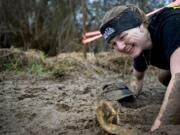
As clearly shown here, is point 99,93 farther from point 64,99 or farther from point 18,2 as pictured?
point 18,2

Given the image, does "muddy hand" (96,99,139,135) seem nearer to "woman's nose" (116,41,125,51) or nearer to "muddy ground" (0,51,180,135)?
"muddy ground" (0,51,180,135)

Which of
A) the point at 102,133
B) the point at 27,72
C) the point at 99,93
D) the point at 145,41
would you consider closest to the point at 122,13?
the point at 145,41

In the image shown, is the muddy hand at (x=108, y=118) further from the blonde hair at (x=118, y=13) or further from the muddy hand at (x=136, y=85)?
the muddy hand at (x=136, y=85)

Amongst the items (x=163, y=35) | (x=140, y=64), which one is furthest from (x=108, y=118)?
(x=140, y=64)

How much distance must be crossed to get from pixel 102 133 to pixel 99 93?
142 centimetres

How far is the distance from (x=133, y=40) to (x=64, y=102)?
33.8 inches

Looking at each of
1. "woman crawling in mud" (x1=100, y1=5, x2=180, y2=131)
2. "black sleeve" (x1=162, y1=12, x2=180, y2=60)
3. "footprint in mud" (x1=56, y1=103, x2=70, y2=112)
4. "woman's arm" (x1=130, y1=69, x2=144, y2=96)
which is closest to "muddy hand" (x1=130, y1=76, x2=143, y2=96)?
"woman's arm" (x1=130, y1=69, x2=144, y2=96)

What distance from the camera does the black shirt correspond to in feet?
8.41

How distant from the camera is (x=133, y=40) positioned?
271cm

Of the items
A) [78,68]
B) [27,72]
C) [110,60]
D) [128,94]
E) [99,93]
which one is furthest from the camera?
[110,60]

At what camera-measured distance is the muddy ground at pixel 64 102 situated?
A: 2518 mm

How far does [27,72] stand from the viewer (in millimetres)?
5062

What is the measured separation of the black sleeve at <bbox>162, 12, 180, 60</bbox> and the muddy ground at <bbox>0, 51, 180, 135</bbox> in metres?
0.50

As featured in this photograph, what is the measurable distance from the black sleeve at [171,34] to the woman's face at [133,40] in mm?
153
